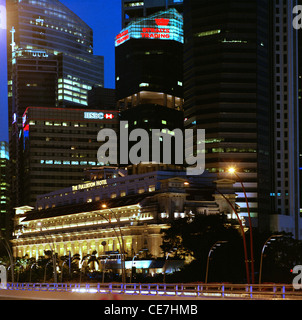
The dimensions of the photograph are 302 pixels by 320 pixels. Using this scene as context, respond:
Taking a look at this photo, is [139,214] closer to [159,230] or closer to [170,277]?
[159,230]

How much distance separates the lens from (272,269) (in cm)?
13912

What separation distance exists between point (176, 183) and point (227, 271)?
59.2 meters

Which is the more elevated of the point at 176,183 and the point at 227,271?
the point at 176,183

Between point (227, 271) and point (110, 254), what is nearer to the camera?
point (227, 271)

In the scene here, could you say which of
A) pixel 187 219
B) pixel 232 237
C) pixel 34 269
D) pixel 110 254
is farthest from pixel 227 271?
pixel 34 269

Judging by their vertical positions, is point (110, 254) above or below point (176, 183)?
below

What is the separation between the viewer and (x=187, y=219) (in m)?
173

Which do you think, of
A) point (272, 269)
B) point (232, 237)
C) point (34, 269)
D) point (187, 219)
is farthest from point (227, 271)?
point (34, 269)
